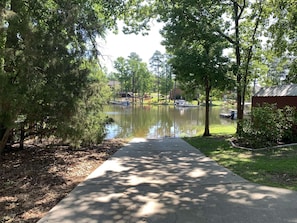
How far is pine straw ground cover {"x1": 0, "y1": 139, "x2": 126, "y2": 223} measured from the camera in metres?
4.64

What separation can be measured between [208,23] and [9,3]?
9.04 metres

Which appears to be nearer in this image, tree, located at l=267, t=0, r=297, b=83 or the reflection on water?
tree, located at l=267, t=0, r=297, b=83

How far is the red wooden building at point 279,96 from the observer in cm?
1184

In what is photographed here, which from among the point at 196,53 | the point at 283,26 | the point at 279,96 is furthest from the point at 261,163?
the point at 283,26

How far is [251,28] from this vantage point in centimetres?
1460

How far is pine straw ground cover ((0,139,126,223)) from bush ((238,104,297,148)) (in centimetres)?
470

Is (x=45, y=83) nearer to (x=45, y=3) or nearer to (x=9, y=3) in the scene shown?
(x=9, y=3)

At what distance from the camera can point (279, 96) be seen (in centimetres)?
1237

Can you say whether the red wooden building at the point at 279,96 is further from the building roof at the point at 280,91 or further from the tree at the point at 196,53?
the tree at the point at 196,53

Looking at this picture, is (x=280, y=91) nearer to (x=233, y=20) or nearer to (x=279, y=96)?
(x=279, y=96)

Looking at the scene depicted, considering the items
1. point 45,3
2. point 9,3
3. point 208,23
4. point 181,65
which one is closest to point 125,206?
point 9,3

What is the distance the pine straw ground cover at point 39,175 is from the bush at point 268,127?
15.4 feet

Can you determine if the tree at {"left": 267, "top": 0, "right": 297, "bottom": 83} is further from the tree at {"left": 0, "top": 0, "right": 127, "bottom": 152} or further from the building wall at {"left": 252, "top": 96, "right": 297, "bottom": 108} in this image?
the tree at {"left": 0, "top": 0, "right": 127, "bottom": 152}

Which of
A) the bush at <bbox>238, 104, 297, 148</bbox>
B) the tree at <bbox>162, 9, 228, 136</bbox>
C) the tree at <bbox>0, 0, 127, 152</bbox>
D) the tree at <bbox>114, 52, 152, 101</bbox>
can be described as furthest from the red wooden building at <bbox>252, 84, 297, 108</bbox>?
the tree at <bbox>114, 52, 152, 101</bbox>
